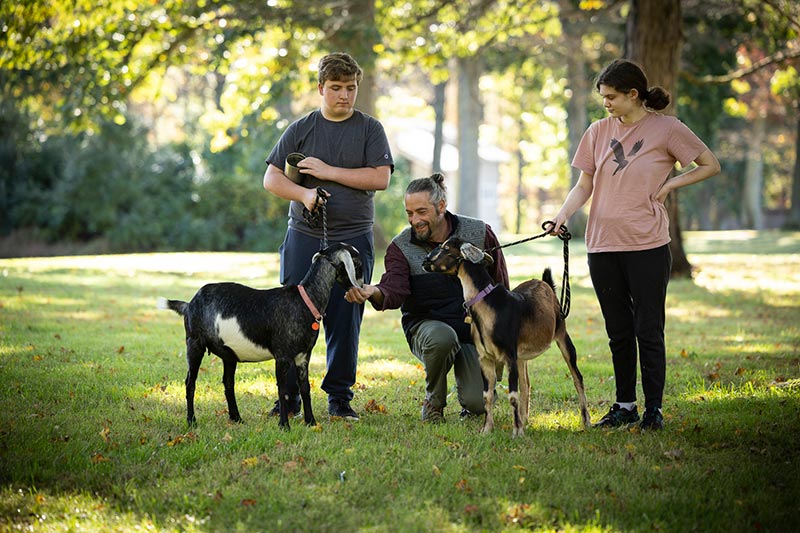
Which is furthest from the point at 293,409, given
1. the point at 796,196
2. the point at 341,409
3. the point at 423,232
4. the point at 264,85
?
the point at 796,196

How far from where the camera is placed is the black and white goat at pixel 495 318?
559 centimetres

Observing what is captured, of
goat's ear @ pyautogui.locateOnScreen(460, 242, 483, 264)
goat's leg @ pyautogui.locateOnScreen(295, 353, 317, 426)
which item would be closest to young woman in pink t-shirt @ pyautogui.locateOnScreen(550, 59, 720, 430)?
goat's ear @ pyautogui.locateOnScreen(460, 242, 483, 264)

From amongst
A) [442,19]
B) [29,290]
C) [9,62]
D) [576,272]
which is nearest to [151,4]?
[9,62]

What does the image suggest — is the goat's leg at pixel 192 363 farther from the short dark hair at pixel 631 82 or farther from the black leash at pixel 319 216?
the short dark hair at pixel 631 82

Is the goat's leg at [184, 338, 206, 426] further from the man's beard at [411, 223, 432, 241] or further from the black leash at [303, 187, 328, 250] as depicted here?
the man's beard at [411, 223, 432, 241]

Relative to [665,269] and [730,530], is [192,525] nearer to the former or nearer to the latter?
[730,530]

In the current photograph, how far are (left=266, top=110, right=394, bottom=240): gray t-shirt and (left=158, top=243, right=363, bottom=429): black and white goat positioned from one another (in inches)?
16.7

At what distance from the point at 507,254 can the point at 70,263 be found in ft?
37.9

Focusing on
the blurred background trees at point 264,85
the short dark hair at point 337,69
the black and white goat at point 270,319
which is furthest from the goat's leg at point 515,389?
the blurred background trees at point 264,85

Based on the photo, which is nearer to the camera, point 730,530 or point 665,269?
point 730,530

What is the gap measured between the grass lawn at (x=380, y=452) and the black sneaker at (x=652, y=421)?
0.13m

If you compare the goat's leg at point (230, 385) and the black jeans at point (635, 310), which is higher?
the black jeans at point (635, 310)

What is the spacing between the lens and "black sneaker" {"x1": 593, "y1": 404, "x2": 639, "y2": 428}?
237 inches

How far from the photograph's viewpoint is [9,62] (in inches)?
517
